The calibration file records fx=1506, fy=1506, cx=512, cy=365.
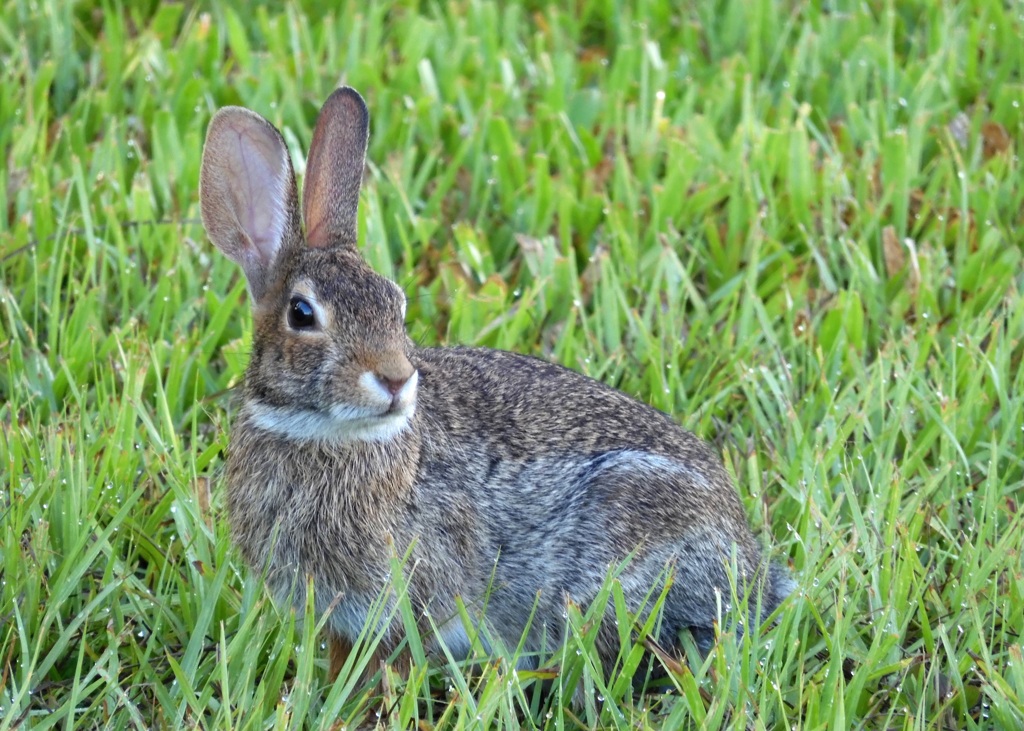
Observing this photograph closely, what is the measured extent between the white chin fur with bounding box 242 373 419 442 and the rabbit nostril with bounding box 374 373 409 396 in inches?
0.4

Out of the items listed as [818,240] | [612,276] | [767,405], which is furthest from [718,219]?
[767,405]

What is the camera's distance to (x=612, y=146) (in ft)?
20.3

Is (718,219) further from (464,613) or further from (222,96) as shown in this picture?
(464,613)

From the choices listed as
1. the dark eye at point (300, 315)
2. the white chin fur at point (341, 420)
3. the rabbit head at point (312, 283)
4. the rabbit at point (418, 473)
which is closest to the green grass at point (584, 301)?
the rabbit at point (418, 473)

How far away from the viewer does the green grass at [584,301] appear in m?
3.54

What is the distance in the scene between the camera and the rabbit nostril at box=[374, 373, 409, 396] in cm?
339

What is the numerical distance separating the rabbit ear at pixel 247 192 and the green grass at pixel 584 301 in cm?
59

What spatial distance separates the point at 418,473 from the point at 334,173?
2.66ft

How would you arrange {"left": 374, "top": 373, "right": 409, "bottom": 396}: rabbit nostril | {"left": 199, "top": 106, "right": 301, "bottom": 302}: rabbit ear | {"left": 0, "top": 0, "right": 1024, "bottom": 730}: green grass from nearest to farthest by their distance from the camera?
{"left": 374, "top": 373, "right": 409, "bottom": 396}: rabbit nostril
{"left": 0, "top": 0, "right": 1024, "bottom": 730}: green grass
{"left": 199, "top": 106, "right": 301, "bottom": 302}: rabbit ear

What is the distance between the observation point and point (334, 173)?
3.91 m

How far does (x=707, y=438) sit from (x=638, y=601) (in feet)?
3.23

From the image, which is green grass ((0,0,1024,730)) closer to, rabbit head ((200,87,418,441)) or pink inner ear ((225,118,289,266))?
rabbit head ((200,87,418,441))

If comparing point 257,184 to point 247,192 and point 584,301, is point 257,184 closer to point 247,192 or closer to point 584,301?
point 247,192

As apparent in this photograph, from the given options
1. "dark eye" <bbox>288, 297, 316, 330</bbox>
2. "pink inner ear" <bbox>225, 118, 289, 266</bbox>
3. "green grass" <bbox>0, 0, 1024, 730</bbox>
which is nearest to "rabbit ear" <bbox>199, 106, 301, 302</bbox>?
"pink inner ear" <bbox>225, 118, 289, 266</bbox>
